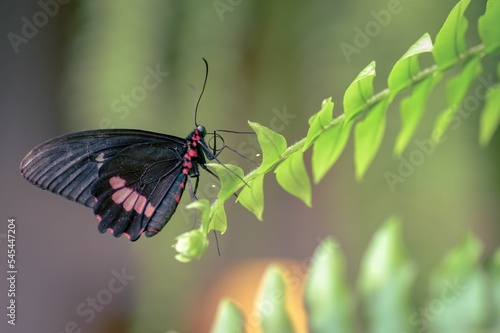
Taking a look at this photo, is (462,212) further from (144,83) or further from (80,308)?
(80,308)

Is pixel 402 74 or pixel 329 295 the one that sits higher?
pixel 402 74

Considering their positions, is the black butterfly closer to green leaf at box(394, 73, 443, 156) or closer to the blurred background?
green leaf at box(394, 73, 443, 156)

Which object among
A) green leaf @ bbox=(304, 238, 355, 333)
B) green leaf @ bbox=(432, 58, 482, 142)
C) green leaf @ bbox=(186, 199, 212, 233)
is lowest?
green leaf @ bbox=(304, 238, 355, 333)

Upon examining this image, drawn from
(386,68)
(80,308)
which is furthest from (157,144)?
(80,308)

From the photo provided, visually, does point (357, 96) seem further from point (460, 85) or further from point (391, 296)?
point (391, 296)

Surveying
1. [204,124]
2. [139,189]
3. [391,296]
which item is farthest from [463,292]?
[204,124]

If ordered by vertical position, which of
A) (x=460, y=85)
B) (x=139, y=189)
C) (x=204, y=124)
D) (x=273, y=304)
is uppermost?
(x=204, y=124)

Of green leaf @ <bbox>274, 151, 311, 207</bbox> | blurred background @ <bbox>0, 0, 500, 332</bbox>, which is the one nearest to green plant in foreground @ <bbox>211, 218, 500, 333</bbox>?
green leaf @ <bbox>274, 151, 311, 207</bbox>

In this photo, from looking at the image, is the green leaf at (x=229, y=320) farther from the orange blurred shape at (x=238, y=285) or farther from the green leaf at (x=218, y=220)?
the orange blurred shape at (x=238, y=285)
